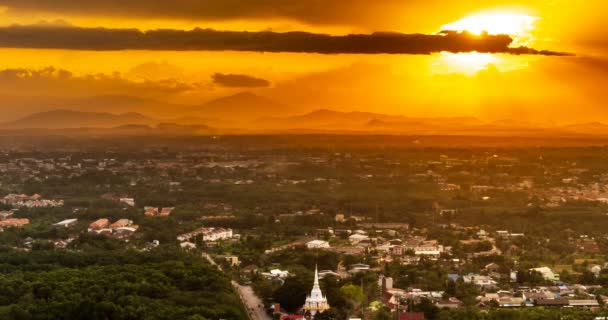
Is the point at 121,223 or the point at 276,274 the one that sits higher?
the point at 276,274

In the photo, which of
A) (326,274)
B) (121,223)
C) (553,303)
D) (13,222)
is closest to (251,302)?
(326,274)

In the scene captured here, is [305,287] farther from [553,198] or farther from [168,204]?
[553,198]

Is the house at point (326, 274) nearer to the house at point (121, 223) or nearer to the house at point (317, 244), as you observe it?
the house at point (317, 244)

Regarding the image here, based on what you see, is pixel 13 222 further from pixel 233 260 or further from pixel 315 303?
pixel 315 303

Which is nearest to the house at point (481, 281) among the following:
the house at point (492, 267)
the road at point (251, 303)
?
the house at point (492, 267)

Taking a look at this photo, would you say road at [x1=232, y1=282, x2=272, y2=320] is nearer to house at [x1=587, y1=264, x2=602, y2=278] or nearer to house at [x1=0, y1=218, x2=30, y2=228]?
house at [x1=587, y1=264, x2=602, y2=278]

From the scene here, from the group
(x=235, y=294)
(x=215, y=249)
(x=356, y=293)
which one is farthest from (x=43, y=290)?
(x=215, y=249)
